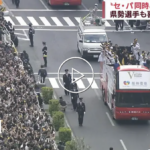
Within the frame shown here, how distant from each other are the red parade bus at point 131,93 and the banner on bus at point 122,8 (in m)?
3.93

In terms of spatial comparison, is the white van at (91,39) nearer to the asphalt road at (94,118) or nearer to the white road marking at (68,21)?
the asphalt road at (94,118)

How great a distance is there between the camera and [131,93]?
59.2 m

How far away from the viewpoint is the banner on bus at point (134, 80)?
5903 centimetres

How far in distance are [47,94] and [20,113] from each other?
29.3 ft

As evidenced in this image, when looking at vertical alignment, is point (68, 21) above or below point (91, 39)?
below

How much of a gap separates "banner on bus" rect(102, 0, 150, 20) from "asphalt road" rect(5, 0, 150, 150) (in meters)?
7.42

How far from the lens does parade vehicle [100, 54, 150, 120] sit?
59062 millimetres

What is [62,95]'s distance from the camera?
67.8 m

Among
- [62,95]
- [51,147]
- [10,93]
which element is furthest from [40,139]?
[62,95]

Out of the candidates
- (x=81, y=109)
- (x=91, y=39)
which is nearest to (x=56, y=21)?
(x=91, y=39)

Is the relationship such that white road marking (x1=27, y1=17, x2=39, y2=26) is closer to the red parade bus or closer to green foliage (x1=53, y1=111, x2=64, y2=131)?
→ the red parade bus

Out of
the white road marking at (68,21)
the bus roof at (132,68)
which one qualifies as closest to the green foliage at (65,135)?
the bus roof at (132,68)

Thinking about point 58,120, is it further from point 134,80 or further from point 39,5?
point 39,5

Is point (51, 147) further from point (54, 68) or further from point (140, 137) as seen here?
point (54, 68)
